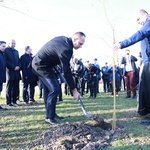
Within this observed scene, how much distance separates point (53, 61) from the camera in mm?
6281

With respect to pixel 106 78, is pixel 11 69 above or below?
below

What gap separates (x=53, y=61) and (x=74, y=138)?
82.6 inches

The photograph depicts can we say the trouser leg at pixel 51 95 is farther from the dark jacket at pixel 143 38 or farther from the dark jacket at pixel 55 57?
the dark jacket at pixel 143 38

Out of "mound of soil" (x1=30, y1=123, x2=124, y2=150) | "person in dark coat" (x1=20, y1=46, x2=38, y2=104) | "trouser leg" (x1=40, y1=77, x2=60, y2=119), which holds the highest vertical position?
"person in dark coat" (x1=20, y1=46, x2=38, y2=104)

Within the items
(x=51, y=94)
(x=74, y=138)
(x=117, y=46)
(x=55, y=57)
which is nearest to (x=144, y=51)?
(x=117, y=46)

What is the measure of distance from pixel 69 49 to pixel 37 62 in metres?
1.05

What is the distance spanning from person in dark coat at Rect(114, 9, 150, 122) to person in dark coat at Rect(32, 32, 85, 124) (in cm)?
100

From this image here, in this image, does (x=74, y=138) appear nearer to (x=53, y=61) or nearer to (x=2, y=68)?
(x=53, y=61)

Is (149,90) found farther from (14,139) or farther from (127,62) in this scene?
(127,62)

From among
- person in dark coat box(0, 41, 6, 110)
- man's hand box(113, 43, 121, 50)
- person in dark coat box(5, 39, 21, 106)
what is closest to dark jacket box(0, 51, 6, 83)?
person in dark coat box(0, 41, 6, 110)

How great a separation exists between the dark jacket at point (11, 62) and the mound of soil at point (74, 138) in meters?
4.55

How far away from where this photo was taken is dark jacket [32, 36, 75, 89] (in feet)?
18.7

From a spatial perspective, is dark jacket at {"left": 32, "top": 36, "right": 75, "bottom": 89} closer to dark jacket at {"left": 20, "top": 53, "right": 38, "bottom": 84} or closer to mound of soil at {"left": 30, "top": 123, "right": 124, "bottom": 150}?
mound of soil at {"left": 30, "top": 123, "right": 124, "bottom": 150}

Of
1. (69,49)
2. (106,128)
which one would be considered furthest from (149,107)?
(69,49)
